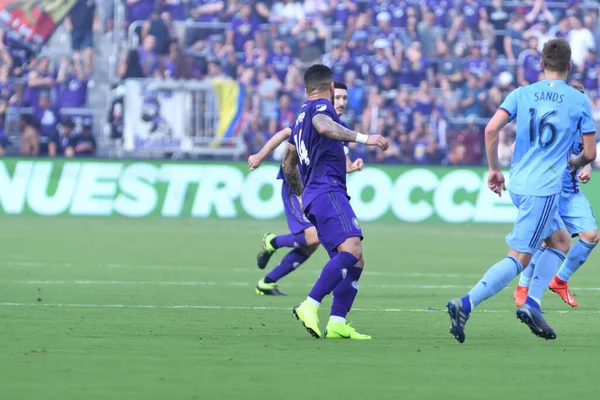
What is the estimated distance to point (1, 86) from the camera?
27.8 metres

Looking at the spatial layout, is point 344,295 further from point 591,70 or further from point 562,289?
point 591,70

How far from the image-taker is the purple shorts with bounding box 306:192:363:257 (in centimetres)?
881

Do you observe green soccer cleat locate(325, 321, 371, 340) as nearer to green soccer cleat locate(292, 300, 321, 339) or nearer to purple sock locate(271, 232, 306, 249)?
green soccer cleat locate(292, 300, 321, 339)

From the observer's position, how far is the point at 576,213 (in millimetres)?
11375

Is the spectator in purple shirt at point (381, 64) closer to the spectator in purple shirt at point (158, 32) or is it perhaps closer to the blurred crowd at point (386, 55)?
the blurred crowd at point (386, 55)

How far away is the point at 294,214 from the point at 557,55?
479 centimetres

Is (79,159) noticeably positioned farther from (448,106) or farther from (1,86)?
(448,106)

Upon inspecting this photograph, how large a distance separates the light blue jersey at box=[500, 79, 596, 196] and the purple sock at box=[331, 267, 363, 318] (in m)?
1.39

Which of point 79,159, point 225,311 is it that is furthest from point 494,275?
point 79,159

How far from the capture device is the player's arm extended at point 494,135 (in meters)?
8.11

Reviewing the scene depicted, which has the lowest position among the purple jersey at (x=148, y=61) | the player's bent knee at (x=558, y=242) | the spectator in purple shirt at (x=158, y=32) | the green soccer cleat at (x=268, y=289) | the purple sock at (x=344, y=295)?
the purple jersey at (x=148, y=61)

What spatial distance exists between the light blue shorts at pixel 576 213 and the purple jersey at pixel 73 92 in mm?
17988

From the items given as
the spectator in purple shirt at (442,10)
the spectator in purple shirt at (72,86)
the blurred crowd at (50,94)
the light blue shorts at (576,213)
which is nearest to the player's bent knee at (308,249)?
the light blue shorts at (576,213)

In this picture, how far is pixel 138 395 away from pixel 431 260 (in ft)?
38.7
